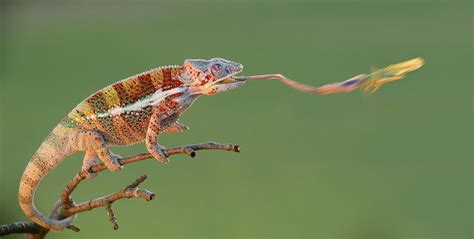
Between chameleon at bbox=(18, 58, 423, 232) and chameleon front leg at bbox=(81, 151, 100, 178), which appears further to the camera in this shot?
chameleon front leg at bbox=(81, 151, 100, 178)

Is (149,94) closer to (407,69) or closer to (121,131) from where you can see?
(121,131)

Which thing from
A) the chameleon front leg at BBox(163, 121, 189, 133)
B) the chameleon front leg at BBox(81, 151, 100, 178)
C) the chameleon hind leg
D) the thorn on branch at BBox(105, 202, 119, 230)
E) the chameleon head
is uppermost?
the chameleon head

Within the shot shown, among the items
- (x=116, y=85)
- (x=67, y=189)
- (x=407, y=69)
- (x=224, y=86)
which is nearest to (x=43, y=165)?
(x=67, y=189)

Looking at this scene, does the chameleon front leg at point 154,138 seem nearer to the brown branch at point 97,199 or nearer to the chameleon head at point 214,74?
the brown branch at point 97,199

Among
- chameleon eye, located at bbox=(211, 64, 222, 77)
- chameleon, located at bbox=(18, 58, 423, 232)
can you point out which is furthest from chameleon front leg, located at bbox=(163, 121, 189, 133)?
chameleon eye, located at bbox=(211, 64, 222, 77)

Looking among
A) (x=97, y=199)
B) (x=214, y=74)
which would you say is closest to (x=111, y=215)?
(x=97, y=199)

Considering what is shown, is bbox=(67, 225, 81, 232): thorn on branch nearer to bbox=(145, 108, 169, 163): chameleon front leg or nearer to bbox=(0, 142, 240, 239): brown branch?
bbox=(0, 142, 240, 239): brown branch

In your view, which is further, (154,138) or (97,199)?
(97,199)

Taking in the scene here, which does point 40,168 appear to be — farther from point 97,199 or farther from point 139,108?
point 139,108
